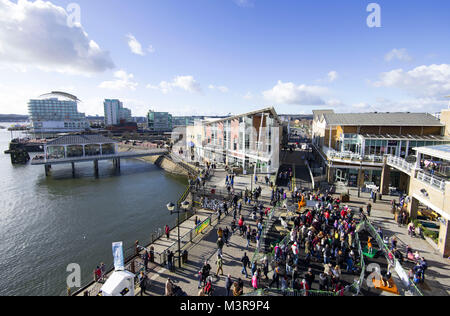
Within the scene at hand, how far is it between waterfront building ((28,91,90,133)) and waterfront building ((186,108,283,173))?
125 metres

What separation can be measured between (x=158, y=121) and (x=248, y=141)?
138 m

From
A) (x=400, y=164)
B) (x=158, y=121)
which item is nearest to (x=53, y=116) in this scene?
(x=158, y=121)

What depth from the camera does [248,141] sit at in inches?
1339

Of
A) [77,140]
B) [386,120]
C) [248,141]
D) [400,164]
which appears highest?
[386,120]

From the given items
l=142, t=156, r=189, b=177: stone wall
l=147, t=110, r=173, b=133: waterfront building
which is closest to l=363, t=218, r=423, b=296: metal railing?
l=142, t=156, r=189, b=177: stone wall

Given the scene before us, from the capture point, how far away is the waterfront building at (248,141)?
31309 mm

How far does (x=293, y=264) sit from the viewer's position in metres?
12.6

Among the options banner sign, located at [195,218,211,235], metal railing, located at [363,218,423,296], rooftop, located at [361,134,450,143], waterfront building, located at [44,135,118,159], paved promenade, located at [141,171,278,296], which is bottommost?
paved promenade, located at [141,171,278,296]

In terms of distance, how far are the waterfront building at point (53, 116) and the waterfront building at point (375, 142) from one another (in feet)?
478

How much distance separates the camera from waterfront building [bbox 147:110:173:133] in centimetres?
15686

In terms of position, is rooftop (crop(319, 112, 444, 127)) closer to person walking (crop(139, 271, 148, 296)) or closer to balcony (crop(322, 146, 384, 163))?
balcony (crop(322, 146, 384, 163))

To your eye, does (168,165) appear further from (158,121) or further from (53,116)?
(53,116)

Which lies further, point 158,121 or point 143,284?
point 158,121

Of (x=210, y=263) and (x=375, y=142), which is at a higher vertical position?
(x=375, y=142)
